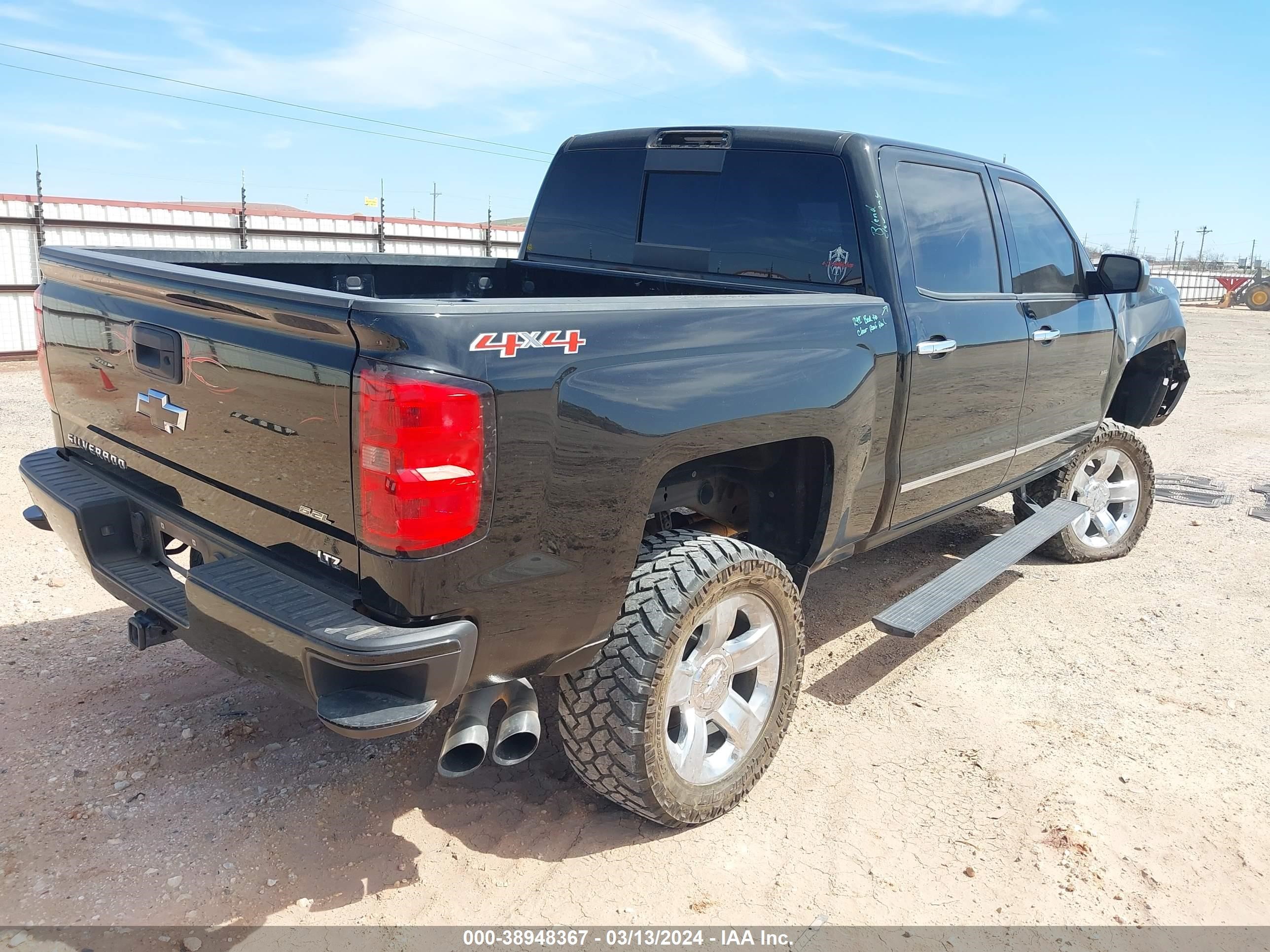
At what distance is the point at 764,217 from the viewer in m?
3.65

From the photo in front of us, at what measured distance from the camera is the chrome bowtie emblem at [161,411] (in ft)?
8.39

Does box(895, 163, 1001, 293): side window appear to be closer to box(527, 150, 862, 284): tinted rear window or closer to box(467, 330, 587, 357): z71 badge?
box(527, 150, 862, 284): tinted rear window

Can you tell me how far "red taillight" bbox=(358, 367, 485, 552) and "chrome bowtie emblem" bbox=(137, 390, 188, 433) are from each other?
81cm

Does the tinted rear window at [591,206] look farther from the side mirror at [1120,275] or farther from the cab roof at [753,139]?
the side mirror at [1120,275]

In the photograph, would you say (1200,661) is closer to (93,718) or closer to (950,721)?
(950,721)

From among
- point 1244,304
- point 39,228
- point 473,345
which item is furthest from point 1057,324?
point 1244,304

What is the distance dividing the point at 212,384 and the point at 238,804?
4.48 ft

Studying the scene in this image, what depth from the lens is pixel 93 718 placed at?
334 cm

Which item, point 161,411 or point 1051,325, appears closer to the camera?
point 161,411

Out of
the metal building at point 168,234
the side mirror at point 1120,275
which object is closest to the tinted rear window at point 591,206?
the side mirror at point 1120,275

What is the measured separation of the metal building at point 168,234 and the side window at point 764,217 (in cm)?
573

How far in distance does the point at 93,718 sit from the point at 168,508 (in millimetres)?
1148

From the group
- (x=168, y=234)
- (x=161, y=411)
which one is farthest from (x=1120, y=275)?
(x=168, y=234)

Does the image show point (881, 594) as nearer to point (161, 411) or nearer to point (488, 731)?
point (488, 731)
